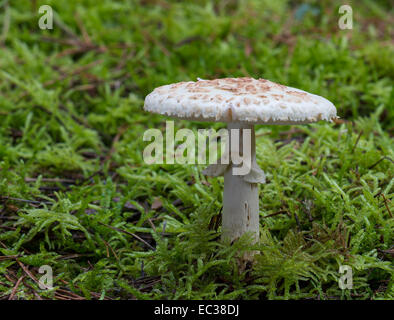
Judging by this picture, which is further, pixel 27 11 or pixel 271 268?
pixel 27 11

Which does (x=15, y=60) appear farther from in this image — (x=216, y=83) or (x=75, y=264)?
(x=216, y=83)

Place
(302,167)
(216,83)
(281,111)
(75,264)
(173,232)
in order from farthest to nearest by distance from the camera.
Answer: (302,167) < (173,232) < (75,264) < (216,83) < (281,111)

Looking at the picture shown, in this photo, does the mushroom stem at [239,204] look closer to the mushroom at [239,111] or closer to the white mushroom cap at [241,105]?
the mushroom at [239,111]

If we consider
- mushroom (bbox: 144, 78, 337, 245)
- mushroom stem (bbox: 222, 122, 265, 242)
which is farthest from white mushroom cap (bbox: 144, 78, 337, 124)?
mushroom stem (bbox: 222, 122, 265, 242)

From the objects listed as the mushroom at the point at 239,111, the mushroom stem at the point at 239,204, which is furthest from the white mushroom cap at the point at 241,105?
the mushroom stem at the point at 239,204

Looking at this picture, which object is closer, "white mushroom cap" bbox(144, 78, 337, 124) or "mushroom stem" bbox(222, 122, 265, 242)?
"white mushroom cap" bbox(144, 78, 337, 124)

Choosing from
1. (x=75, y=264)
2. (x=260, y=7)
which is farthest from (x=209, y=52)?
(x=75, y=264)

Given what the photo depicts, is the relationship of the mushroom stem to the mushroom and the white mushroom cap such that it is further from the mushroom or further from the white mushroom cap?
the white mushroom cap

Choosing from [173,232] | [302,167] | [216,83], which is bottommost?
[173,232]
